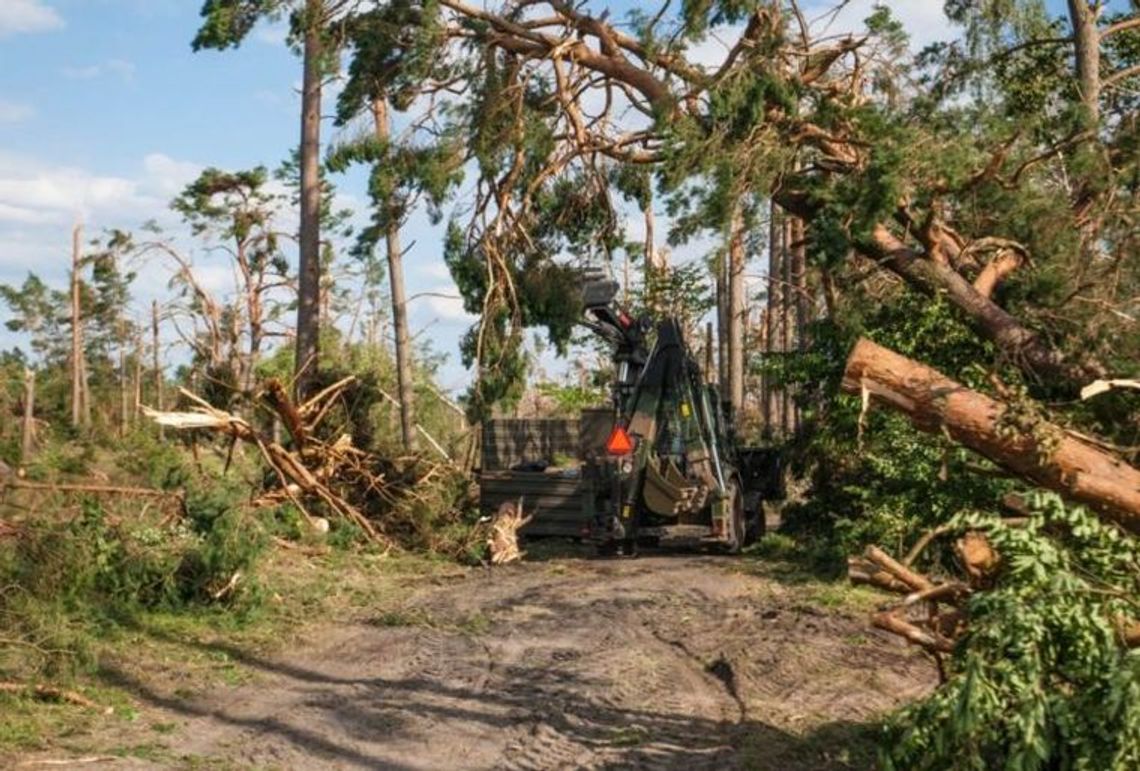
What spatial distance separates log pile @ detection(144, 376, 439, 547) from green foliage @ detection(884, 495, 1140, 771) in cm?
983

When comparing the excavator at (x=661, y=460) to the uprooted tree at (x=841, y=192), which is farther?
the excavator at (x=661, y=460)

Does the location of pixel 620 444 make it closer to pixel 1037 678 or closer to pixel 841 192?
pixel 841 192

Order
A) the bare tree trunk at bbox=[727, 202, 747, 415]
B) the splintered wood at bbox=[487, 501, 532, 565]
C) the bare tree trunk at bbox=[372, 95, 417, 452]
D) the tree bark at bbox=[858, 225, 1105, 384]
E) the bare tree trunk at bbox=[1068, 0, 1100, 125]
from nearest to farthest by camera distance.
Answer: the tree bark at bbox=[858, 225, 1105, 384], the splintered wood at bbox=[487, 501, 532, 565], the bare tree trunk at bbox=[1068, 0, 1100, 125], the bare tree trunk at bbox=[372, 95, 417, 452], the bare tree trunk at bbox=[727, 202, 747, 415]

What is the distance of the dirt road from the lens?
7594mm

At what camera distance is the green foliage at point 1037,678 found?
5273 millimetres

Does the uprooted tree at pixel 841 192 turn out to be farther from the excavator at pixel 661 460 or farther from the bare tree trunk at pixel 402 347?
the bare tree trunk at pixel 402 347

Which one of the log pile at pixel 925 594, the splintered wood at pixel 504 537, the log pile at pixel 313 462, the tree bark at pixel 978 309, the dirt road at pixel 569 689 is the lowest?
the dirt road at pixel 569 689

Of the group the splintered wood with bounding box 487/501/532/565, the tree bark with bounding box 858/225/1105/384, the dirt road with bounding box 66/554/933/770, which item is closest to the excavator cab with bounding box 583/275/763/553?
the splintered wood with bounding box 487/501/532/565

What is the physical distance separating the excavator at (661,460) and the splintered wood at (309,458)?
110 inches

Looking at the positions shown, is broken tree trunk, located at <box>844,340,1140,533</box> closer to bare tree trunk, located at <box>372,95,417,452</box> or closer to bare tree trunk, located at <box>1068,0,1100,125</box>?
bare tree trunk, located at <box>1068,0,1100,125</box>

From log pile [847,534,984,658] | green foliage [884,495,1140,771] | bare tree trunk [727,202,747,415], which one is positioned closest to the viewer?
green foliage [884,495,1140,771]

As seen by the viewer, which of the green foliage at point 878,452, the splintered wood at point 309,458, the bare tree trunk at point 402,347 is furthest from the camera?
the bare tree trunk at point 402,347

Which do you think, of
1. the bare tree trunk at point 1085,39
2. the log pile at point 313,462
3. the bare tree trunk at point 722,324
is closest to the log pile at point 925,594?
the log pile at point 313,462

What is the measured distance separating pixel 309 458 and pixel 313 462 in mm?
80
